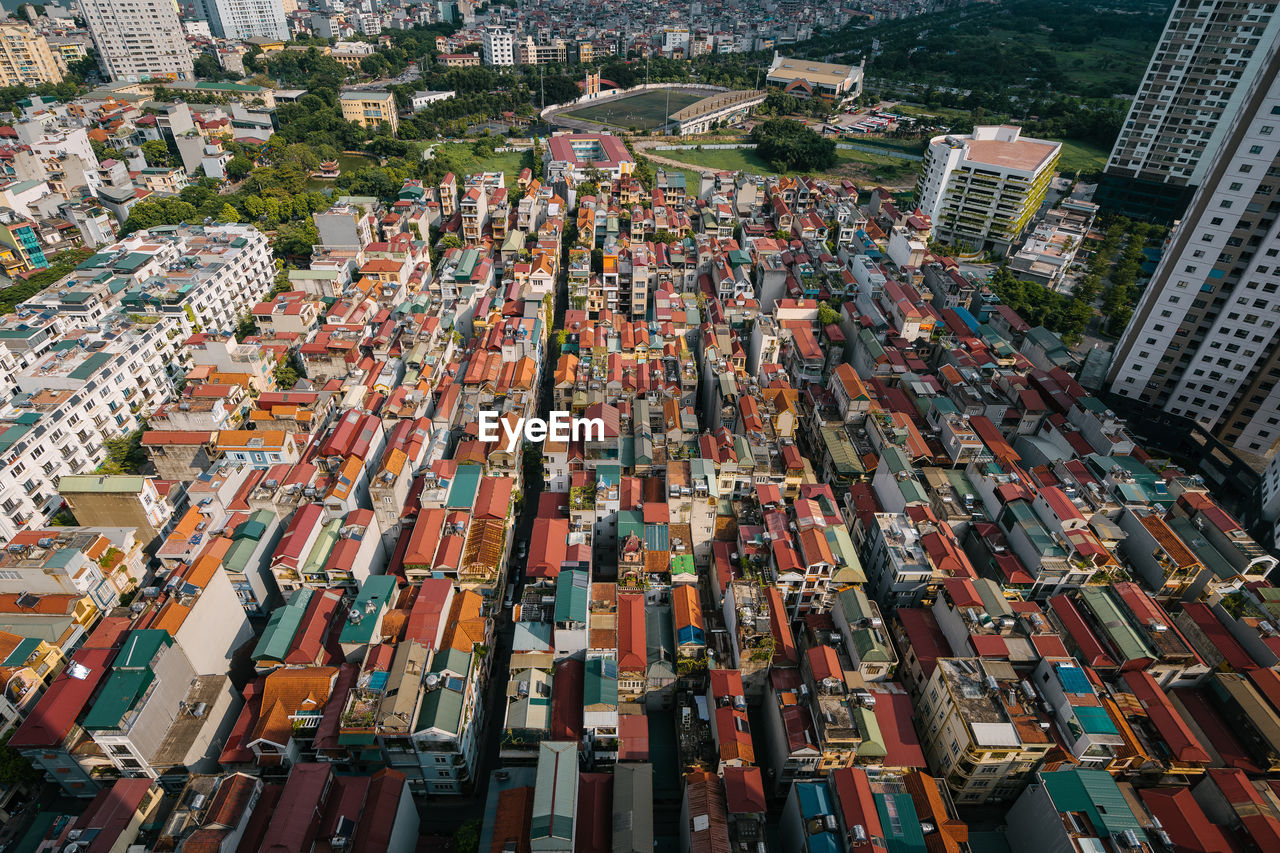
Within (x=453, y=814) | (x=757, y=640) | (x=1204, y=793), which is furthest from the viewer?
(x=757, y=640)

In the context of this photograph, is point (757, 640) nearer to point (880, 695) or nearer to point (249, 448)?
point (880, 695)

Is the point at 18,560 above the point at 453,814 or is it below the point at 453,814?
above

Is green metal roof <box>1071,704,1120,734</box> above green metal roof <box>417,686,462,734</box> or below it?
above

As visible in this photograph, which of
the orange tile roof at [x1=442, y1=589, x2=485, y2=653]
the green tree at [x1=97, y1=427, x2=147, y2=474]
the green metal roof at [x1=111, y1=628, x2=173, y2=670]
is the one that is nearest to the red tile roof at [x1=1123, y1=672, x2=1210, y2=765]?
the orange tile roof at [x1=442, y1=589, x2=485, y2=653]

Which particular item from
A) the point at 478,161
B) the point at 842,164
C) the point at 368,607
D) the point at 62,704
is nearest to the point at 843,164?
the point at 842,164

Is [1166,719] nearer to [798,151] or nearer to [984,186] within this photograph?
[984,186]

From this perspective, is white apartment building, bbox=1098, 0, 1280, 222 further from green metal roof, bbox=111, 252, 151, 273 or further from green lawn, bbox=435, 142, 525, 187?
green metal roof, bbox=111, 252, 151, 273

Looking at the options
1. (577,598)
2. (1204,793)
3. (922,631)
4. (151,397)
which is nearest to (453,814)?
(577,598)
